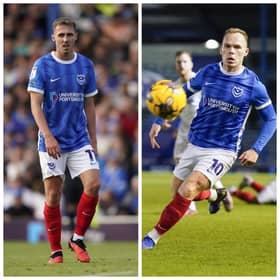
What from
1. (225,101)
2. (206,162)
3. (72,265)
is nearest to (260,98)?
(225,101)

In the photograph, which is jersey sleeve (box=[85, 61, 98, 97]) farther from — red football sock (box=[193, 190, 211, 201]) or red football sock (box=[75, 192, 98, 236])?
red football sock (box=[193, 190, 211, 201])

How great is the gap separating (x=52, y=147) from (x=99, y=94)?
1092 millimetres

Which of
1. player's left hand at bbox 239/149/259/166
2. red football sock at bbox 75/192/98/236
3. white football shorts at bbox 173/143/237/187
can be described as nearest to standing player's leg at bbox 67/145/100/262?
red football sock at bbox 75/192/98/236

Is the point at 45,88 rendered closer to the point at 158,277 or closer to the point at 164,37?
the point at 164,37

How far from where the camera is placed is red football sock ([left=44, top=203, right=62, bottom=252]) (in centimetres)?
719

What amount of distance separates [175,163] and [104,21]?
2086 mm

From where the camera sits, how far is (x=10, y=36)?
31.8 ft

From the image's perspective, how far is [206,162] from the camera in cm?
708

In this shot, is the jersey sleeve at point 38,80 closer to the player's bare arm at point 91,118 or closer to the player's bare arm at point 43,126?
the player's bare arm at point 43,126

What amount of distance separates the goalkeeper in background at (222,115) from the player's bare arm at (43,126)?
103 centimetres

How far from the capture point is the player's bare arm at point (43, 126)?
703 cm

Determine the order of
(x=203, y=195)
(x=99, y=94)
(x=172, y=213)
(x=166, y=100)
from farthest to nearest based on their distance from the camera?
(x=99, y=94) < (x=203, y=195) < (x=172, y=213) < (x=166, y=100)

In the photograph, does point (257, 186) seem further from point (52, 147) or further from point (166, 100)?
point (52, 147)

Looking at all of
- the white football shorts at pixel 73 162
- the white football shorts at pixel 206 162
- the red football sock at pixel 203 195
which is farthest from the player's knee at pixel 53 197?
the red football sock at pixel 203 195
